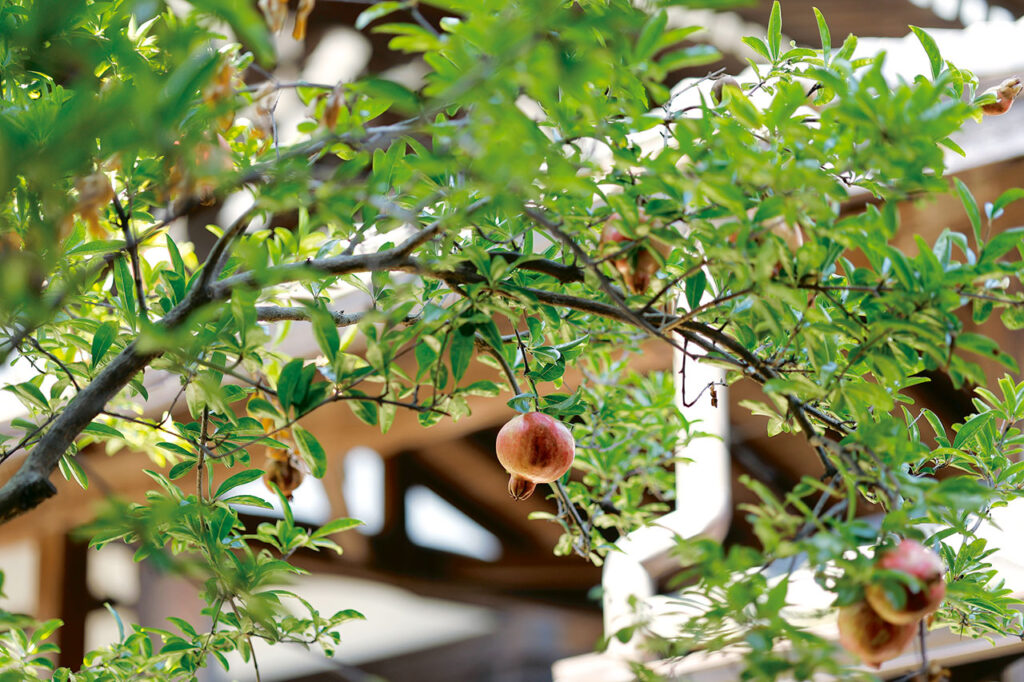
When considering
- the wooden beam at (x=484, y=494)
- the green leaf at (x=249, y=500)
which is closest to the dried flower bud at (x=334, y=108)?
the green leaf at (x=249, y=500)

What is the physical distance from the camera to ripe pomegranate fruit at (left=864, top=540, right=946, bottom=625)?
72 cm

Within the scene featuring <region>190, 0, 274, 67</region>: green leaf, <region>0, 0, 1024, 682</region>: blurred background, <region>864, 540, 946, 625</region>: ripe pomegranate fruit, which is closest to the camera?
<region>190, 0, 274, 67</region>: green leaf

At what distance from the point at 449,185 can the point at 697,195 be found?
36 centimetres

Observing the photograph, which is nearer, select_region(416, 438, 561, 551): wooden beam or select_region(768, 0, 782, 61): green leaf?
select_region(768, 0, 782, 61): green leaf

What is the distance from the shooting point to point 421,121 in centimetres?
76

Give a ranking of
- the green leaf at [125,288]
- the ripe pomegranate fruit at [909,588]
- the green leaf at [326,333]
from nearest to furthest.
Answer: the ripe pomegranate fruit at [909,588]
the green leaf at [326,333]
the green leaf at [125,288]

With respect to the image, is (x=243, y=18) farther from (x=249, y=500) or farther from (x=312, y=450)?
(x=249, y=500)

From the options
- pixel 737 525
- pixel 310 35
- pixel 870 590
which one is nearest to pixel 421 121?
pixel 870 590

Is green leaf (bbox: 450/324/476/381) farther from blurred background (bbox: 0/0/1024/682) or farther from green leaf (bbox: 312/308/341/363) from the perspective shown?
blurred background (bbox: 0/0/1024/682)

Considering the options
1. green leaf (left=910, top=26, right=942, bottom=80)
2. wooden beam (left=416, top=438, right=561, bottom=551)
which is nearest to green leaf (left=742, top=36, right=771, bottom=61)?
green leaf (left=910, top=26, right=942, bottom=80)

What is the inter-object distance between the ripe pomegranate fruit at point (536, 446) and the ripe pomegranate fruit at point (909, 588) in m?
0.39

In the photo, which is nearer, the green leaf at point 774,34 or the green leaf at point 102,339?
the green leaf at point 102,339

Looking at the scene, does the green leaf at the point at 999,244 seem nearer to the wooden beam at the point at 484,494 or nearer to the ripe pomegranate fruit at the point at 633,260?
the ripe pomegranate fruit at the point at 633,260

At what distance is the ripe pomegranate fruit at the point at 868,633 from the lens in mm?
742
